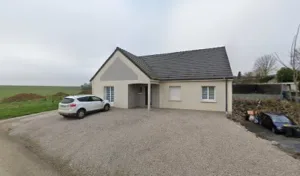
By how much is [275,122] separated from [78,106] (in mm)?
15229

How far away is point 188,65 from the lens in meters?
18.4

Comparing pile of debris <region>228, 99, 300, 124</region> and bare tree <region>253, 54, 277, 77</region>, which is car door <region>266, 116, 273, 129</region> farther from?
bare tree <region>253, 54, 277, 77</region>

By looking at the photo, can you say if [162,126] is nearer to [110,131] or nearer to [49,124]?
[110,131]

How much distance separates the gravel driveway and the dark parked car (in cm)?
419

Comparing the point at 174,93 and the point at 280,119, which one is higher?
the point at 174,93

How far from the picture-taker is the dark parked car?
38.2ft

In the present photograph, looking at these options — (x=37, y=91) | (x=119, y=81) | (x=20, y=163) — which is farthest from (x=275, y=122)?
(x=37, y=91)

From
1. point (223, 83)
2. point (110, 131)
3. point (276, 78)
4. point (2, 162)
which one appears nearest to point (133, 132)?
point (110, 131)

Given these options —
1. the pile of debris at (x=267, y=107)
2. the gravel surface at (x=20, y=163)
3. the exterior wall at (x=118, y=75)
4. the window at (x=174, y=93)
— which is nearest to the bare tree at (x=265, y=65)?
the pile of debris at (x=267, y=107)

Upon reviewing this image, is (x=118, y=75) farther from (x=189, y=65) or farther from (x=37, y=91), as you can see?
(x=37, y=91)

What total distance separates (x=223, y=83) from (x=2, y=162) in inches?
621

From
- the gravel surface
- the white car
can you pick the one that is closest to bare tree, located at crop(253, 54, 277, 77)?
the white car

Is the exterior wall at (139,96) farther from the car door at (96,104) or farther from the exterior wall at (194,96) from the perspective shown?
the car door at (96,104)

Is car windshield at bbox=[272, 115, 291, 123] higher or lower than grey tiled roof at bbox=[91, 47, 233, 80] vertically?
lower
